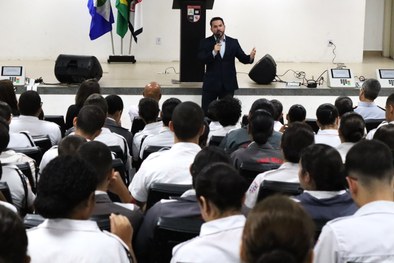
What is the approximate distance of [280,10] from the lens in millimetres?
12148

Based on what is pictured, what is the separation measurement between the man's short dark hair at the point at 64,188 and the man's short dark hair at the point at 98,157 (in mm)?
558

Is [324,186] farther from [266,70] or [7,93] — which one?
[266,70]

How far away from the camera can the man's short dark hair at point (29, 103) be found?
510 centimetres

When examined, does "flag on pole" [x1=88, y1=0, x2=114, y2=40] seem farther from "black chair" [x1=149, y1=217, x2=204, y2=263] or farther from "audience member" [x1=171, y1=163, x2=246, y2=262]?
"audience member" [x1=171, y1=163, x2=246, y2=262]

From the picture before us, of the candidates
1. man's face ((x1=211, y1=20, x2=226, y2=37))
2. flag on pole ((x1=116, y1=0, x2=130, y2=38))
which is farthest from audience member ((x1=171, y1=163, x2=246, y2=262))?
flag on pole ((x1=116, y1=0, x2=130, y2=38))

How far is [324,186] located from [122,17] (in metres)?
8.90

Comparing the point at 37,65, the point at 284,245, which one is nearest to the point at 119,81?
the point at 37,65

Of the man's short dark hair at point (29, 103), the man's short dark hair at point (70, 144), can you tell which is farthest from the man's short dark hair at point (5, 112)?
the man's short dark hair at point (70, 144)

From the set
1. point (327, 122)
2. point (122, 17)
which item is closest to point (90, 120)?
point (327, 122)

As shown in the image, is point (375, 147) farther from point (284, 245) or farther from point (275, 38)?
point (275, 38)

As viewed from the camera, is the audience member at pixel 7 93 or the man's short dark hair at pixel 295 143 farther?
the audience member at pixel 7 93

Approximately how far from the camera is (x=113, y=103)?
5473 millimetres

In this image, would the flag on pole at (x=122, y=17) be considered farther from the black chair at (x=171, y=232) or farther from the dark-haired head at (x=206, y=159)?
the black chair at (x=171, y=232)

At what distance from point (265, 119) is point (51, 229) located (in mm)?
2258
